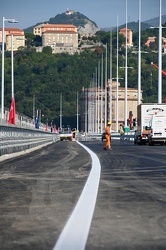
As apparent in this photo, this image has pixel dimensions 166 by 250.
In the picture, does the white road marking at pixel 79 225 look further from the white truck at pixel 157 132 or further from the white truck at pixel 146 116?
the white truck at pixel 146 116

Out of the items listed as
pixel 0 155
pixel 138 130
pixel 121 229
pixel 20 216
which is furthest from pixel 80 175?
pixel 138 130

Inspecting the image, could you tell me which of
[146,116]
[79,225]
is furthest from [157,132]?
[79,225]

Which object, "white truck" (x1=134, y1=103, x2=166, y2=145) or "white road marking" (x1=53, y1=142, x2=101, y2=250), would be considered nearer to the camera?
"white road marking" (x1=53, y1=142, x2=101, y2=250)

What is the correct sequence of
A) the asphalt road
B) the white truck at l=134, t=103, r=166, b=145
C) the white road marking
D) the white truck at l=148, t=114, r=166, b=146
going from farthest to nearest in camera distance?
the white truck at l=134, t=103, r=166, b=145 < the white truck at l=148, t=114, r=166, b=146 < the asphalt road < the white road marking

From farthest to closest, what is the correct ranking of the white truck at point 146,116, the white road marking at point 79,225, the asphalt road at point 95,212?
1. the white truck at point 146,116
2. the asphalt road at point 95,212
3. the white road marking at point 79,225

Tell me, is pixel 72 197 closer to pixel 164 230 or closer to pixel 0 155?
pixel 164 230

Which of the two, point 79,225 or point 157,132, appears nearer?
point 79,225

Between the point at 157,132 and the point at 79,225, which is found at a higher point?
the point at 157,132

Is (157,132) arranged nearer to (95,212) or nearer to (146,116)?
(146,116)

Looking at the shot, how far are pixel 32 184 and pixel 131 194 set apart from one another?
103 inches

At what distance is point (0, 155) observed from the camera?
27188 millimetres

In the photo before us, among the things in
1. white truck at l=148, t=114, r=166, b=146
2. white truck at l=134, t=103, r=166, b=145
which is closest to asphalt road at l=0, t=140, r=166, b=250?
white truck at l=148, t=114, r=166, b=146

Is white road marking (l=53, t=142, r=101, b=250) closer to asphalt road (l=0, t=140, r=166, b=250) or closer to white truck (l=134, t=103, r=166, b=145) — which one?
asphalt road (l=0, t=140, r=166, b=250)

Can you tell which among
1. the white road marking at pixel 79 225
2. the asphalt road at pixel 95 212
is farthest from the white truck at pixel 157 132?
the white road marking at pixel 79 225
